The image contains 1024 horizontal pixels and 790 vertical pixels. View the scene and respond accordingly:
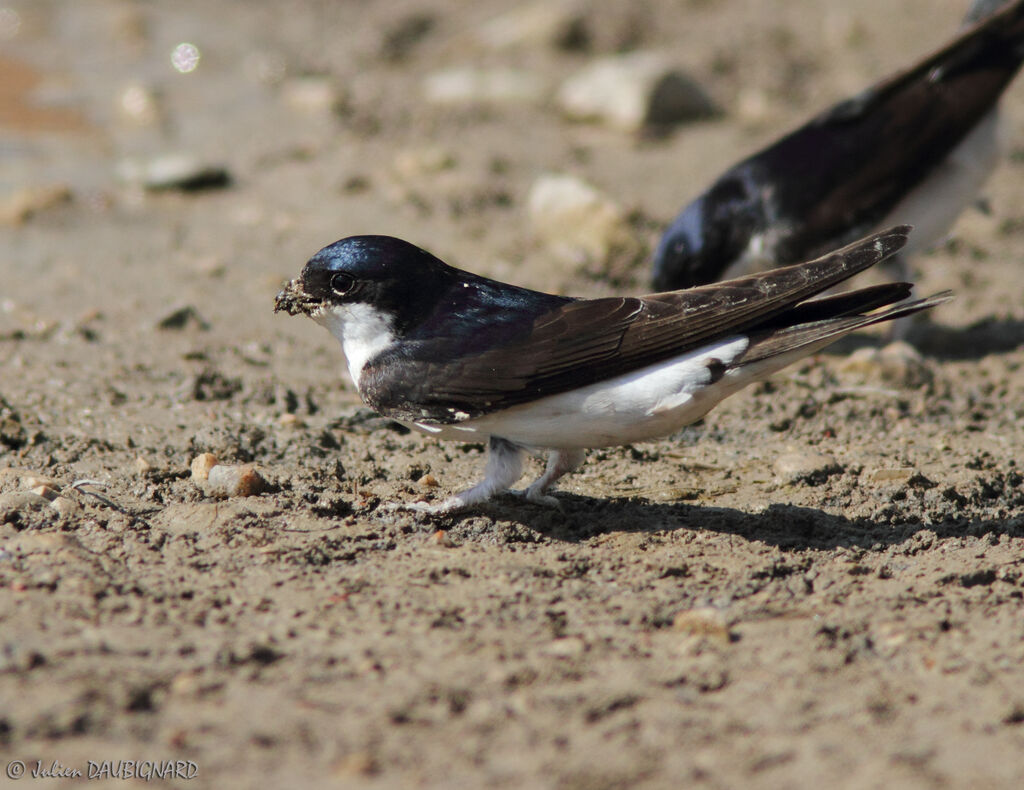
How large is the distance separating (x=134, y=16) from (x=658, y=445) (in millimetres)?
8029

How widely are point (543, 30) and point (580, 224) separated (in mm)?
3428

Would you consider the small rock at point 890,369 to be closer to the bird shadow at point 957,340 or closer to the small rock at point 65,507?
the bird shadow at point 957,340

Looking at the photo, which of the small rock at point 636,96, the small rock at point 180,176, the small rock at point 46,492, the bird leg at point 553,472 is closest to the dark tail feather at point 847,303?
the bird leg at point 553,472

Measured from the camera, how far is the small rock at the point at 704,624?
2711mm

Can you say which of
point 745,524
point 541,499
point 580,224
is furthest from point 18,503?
point 580,224

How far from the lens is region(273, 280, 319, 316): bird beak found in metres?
3.53

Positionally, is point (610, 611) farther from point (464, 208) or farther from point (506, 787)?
point (464, 208)

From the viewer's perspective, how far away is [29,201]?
21.6 feet

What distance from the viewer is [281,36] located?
10.1 metres

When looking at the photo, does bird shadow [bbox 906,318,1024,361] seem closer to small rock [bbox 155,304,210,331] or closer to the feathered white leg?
the feathered white leg

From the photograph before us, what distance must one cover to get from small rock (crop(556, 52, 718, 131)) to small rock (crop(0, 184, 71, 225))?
11.0 feet

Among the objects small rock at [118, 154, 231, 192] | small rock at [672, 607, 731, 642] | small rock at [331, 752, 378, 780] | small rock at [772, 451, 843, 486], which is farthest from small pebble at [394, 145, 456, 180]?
small rock at [331, 752, 378, 780]

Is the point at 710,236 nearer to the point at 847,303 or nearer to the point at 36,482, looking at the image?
the point at 847,303

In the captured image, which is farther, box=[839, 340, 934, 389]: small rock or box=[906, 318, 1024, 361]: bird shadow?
box=[906, 318, 1024, 361]: bird shadow
